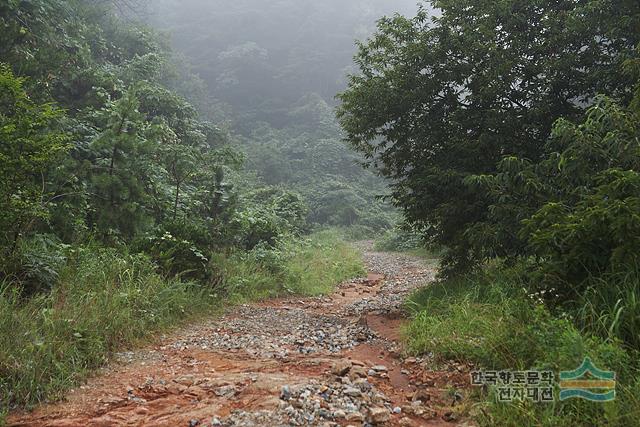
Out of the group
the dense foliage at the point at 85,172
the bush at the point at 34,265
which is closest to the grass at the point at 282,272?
the dense foliage at the point at 85,172

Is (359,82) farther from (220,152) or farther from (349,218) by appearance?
(349,218)

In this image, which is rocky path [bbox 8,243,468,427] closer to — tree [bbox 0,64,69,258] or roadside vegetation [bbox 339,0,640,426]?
roadside vegetation [bbox 339,0,640,426]

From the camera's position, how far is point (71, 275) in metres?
6.07

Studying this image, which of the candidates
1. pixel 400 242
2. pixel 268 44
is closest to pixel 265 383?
pixel 400 242

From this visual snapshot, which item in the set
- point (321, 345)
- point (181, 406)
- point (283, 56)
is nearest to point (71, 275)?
point (181, 406)

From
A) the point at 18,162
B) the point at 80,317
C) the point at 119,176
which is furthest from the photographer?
the point at 119,176

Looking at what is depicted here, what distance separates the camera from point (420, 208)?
830 cm

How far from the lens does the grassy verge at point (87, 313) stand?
4.15 metres

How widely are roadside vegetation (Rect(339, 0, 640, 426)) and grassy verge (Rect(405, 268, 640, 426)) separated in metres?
0.01

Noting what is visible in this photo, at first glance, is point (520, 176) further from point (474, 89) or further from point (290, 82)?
point (290, 82)

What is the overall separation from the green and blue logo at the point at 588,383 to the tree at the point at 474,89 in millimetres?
3233

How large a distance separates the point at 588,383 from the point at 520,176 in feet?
11.5

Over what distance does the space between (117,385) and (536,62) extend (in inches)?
307

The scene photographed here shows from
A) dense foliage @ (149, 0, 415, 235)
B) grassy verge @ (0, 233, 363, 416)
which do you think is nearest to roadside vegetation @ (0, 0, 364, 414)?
grassy verge @ (0, 233, 363, 416)
